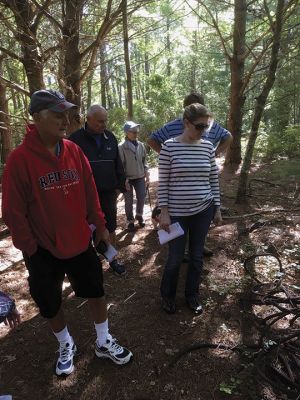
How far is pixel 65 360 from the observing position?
9.04ft

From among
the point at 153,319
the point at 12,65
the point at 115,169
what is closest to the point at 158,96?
the point at 12,65

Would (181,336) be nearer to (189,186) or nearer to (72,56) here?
(189,186)

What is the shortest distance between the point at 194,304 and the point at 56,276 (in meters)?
1.55

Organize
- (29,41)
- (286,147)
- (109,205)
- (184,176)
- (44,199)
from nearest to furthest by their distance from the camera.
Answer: (44,199), (184,176), (109,205), (29,41), (286,147)

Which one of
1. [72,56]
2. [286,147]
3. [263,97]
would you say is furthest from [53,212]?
[286,147]

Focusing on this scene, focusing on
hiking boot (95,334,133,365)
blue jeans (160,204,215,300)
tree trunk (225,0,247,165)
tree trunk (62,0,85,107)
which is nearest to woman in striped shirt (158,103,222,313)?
blue jeans (160,204,215,300)

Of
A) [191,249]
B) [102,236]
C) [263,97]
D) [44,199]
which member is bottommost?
[191,249]

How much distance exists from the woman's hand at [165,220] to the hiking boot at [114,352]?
41.9 inches

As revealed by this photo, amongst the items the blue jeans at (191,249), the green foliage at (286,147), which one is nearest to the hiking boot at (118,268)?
the blue jeans at (191,249)

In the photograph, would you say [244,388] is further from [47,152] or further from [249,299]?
[47,152]

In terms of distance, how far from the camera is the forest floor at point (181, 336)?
8.37 ft

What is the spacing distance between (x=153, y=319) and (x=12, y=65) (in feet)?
46.9

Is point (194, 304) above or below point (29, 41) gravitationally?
below

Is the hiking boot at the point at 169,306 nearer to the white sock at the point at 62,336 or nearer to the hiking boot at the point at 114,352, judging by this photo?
the hiking boot at the point at 114,352
